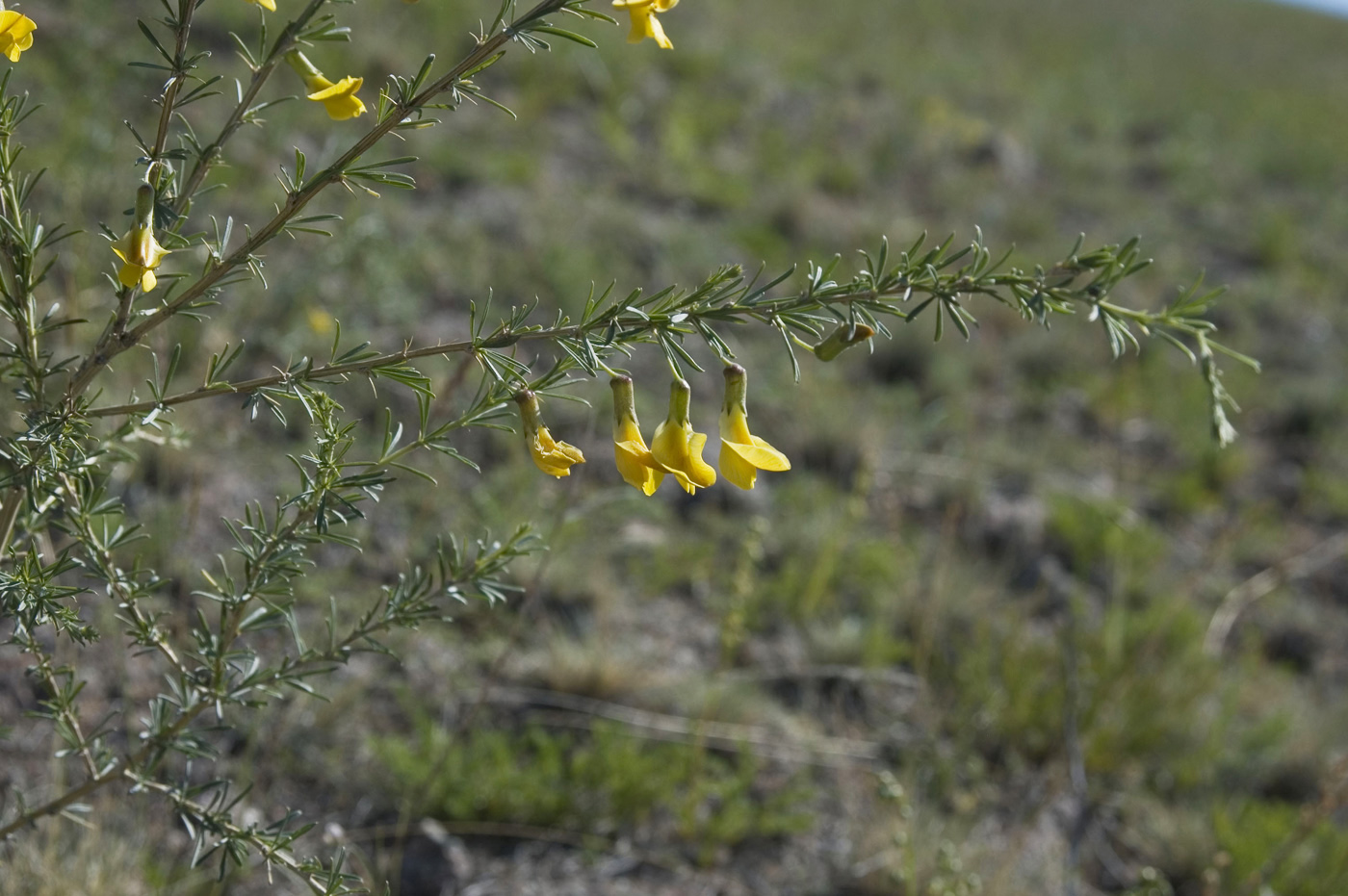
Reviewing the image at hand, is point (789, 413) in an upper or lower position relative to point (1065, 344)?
lower

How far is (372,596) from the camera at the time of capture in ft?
8.55

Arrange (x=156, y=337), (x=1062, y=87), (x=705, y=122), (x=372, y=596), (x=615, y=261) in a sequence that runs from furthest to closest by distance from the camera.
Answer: (x=1062, y=87) < (x=705, y=122) < (x=615, y=261) < (x=372, y=596) < (x=156, y=337)

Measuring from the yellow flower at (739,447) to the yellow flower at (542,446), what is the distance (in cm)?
16

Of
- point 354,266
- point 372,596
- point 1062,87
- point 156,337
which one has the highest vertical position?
point 1062,87

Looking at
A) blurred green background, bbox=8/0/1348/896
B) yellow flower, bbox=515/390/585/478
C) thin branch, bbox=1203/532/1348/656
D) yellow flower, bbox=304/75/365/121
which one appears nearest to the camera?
yellow flower, bbox=304/75/365/121

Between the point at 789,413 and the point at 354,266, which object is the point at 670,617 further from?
the point at 354,266

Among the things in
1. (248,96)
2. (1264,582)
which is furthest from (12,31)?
(1264,582)

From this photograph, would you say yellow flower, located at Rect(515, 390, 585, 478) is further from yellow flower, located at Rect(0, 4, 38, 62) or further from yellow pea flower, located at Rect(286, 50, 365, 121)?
yellow flower, located at Rect(0, 4, 38, 62)

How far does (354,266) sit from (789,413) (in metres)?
1.76

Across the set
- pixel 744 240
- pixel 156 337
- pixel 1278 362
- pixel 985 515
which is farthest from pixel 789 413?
pixel 1278 362

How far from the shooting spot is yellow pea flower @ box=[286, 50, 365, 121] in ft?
2.95

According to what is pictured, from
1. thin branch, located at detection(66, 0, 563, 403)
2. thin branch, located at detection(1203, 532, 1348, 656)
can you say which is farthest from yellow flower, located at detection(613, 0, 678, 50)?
thin branch, located at detection(1203, 532, 1348, 656)

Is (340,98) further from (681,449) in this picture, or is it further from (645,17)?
(681,449)

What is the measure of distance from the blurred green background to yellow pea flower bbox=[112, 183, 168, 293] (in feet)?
2.86
